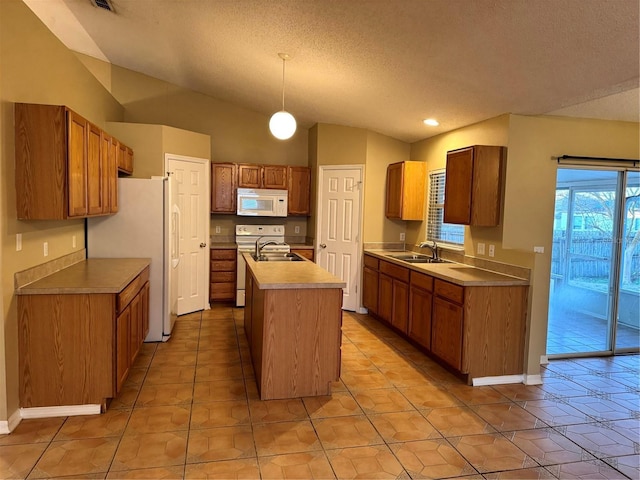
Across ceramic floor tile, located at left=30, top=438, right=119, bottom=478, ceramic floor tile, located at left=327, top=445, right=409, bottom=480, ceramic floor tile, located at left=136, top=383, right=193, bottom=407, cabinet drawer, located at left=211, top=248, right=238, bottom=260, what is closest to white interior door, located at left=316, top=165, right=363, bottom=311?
cabinet drawer, located at left=211, top=248, right=238, bottom=260

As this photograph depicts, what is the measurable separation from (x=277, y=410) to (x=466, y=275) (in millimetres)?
1988

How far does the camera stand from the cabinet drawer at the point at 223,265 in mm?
5977

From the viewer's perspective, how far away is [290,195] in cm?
627

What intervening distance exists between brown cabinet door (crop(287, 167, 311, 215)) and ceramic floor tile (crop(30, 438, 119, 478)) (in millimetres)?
4198

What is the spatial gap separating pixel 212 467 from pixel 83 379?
1.19 metres

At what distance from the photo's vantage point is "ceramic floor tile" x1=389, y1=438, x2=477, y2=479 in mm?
2320

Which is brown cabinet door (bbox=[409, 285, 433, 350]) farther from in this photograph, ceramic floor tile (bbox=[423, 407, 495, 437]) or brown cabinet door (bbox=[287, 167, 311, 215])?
brown cabinet door (bbox=[287, 167, 311, 215])

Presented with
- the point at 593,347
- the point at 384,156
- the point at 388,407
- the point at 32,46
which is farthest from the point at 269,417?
the point at 384,156

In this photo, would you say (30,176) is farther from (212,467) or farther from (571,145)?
(571,145)

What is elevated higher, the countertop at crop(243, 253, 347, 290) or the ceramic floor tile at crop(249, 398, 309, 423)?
the countertop at crop(243, 253, 347, 290)

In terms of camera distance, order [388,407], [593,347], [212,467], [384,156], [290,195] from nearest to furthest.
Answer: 1. [212,467]
2. [388,407]
3. [593,347]
4. [384,156]
5. [290,195]

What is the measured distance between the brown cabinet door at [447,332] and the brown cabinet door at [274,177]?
3138mm

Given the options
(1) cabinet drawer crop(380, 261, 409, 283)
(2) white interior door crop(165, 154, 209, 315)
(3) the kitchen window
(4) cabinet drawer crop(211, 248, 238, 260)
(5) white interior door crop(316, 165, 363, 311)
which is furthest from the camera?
(4) cabinet drawer crop(211, 248, 238, 260)

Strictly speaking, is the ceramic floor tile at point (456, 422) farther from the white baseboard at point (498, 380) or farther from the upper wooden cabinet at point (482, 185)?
the upper wooden cabinet at point (482, 185)
